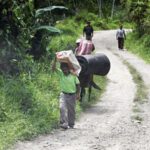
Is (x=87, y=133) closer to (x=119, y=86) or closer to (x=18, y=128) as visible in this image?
(x=18, y=128)

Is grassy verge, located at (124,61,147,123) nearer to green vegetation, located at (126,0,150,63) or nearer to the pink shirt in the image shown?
the pink shirt

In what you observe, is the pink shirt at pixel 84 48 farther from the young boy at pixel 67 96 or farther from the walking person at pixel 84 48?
the young boy at pixel 67 96

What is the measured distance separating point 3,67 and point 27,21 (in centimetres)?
253

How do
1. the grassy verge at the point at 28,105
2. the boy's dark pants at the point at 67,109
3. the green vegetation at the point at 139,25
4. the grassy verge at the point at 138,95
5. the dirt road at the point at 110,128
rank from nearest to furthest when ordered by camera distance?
the dirt road at the point at 110,128 < the grassy verge at the point at 28,105 < the boy's dark pants at the point at 67,109 < the grassy verge at the point at 138,95 < the green vegetation at the point at 139,25

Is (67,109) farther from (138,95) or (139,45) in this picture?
(139,45)

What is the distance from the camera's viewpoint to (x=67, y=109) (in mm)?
10383

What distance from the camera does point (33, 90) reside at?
11625 mm

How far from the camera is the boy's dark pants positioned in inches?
404

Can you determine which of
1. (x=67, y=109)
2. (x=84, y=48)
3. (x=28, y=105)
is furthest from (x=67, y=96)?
(x=84, y=48)

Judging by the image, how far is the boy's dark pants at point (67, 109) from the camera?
33.7 ft

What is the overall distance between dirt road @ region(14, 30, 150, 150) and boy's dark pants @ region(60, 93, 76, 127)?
0.69 feet

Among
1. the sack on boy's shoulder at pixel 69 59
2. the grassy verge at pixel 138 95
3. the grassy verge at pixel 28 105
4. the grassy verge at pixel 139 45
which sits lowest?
the grassy verge at pixel 139 45

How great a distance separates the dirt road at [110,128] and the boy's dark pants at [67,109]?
210 millimetres

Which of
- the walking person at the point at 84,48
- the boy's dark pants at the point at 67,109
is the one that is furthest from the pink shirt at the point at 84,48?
the boy's dark pants at the point at 67,109
